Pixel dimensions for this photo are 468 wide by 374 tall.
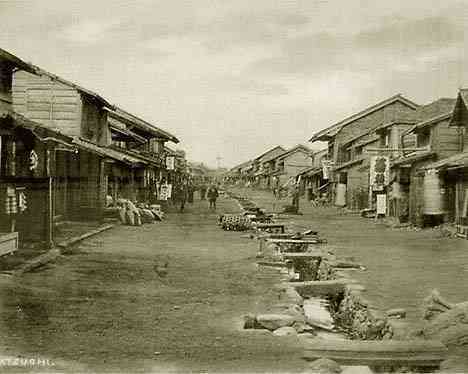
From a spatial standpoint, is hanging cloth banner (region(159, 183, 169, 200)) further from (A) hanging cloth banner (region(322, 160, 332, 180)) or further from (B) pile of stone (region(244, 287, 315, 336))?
(B) pile of stone (region(244, 287, 315, 336))

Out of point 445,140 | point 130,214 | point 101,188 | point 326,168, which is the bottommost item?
point 130,214

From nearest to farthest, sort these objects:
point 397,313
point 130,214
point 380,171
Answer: point 397,313 → point 130,214 → point 380,171

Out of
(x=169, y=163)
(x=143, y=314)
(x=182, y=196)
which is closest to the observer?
(x=143, y=314)

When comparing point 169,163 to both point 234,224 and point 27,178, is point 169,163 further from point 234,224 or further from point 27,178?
point 27,178

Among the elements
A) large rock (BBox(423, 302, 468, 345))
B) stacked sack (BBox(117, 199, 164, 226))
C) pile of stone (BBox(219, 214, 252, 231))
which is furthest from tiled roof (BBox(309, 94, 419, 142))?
large rock (BBox(423, 302, 468, 345))

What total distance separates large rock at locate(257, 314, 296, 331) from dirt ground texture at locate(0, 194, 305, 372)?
0.71 ft

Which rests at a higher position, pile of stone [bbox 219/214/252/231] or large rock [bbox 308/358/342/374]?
pile of stone [bbox 219/214/252/231]

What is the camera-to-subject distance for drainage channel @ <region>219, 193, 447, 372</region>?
19.2 ft

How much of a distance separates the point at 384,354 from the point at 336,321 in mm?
3471

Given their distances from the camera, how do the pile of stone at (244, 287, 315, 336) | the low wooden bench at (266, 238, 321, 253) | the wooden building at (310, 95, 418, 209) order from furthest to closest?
the wooden building at (310, 95, 418, 209)
the low wooden bench at (266, 238, 321, 253)
the pile of stone at (244, 287, 315, 336)

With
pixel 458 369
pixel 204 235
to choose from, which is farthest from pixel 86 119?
pixel 458 369

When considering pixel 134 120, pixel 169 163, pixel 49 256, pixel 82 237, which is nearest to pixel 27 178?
pixel 49 256

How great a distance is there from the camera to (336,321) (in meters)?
9.33

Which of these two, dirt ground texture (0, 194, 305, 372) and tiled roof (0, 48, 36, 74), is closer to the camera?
dirt ground texture (0, 194, 305, 372)
